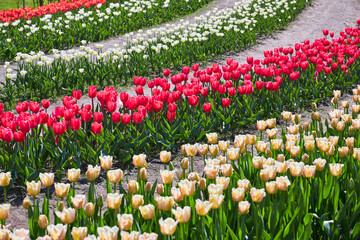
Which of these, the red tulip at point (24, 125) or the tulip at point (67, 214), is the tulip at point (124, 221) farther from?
the red tulip at point (24, 125)

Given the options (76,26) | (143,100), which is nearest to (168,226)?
(143,100)

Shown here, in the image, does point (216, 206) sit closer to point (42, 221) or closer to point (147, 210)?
point (147, 210)

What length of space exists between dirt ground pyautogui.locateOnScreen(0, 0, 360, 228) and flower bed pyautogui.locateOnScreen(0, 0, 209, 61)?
59cm

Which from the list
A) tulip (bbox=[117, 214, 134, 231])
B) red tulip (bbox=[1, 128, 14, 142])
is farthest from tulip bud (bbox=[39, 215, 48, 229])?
red tulip (bbox=[1, 128, 14, 142])

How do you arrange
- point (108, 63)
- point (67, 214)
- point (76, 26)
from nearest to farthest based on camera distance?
point (67, 214), point (108, 63), point (76, 26)

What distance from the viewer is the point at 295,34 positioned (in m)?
14.0

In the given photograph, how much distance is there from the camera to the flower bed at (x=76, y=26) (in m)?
10.7

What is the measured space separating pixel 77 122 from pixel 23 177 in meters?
0.71

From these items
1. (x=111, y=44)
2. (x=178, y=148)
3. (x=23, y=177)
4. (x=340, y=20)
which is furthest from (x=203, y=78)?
(x=340, y=20)

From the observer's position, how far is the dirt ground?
153 inches

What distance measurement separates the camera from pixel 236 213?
2619mm

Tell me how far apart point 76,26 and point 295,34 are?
7.05 metres

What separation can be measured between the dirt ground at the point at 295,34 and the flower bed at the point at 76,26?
1.94ft

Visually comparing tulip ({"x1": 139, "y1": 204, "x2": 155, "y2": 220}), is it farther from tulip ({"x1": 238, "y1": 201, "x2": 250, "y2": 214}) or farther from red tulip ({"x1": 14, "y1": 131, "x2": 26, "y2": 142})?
red tulip ({"x1": 14, "y1": 131, "x2": 26, "y2": 142})
